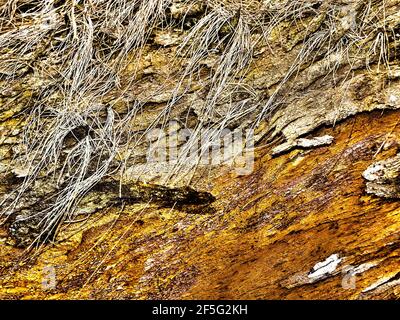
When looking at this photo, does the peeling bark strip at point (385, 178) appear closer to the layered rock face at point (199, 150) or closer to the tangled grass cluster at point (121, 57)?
the layered rock face at point (199, 150)

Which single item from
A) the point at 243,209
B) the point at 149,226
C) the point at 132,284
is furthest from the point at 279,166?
the point at 132,284

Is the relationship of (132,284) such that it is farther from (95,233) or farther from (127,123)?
(127,123)

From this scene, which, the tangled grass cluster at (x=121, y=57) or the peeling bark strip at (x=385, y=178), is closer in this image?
the peeling bark strip at (x=385, y=178)

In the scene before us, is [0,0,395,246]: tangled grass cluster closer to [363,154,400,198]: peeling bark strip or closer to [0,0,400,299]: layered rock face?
[0,0,400,299]: layered rock face

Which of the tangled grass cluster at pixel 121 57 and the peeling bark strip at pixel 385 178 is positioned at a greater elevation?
the tangled grass cluster at pixel 121 57

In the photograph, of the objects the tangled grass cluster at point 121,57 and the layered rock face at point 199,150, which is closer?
the layered rock face at point 199,150

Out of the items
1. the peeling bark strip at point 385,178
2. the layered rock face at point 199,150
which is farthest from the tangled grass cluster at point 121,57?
the peeling bark strip at point 385,178

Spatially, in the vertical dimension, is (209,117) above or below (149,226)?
above

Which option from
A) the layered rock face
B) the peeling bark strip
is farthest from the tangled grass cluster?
the peeling bark strip
